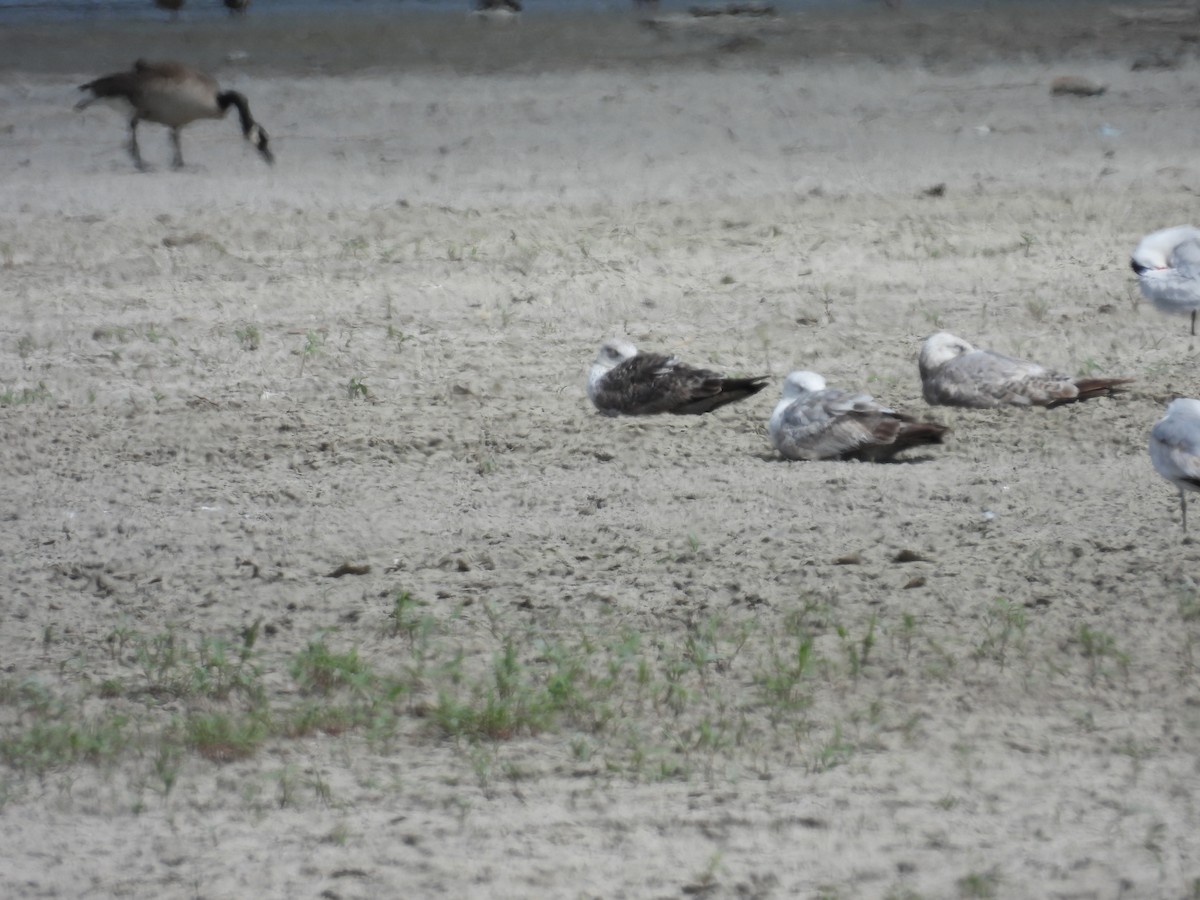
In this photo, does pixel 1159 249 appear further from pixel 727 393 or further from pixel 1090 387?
pixel 727 393

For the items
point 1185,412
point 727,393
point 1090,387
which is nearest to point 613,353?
point 727,393

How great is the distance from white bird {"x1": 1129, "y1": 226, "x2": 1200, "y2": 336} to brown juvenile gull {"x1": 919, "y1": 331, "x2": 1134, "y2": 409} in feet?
3.98

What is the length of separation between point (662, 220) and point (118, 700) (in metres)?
7.02

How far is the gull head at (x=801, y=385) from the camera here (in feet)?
23.6

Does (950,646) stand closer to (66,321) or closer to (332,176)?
(66,321)

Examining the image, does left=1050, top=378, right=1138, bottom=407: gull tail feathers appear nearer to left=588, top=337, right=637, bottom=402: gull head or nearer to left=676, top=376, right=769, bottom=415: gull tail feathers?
left=676, top=376, right=769, bottom=415: gull tail feathers

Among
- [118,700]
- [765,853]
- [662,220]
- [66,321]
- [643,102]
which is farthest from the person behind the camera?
[643,102]

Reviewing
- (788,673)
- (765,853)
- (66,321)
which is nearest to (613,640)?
(788,673)

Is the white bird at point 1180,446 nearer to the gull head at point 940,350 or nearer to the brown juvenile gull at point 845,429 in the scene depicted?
the brown juvenile gull at point 845,429

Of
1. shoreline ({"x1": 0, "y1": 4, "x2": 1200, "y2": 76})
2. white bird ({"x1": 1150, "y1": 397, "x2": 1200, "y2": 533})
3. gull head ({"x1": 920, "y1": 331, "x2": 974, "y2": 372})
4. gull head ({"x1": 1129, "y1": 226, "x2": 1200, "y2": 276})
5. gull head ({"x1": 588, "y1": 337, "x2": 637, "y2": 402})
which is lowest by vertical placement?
gull head ({"x1": 588, "y1": 337, "x2": 637, "y2": 402})

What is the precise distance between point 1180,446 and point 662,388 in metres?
2.51

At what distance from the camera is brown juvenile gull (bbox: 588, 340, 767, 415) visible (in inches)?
297

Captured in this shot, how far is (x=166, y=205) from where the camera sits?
12445 millimetres

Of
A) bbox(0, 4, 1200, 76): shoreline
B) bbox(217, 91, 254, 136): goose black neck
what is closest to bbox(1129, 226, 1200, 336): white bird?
bbox(217, 91, 254, 136): goose black neck
